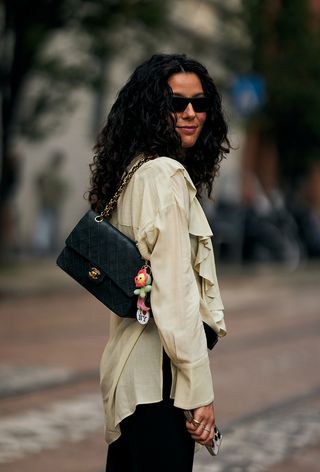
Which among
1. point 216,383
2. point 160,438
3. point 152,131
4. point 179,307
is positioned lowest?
point 160,438

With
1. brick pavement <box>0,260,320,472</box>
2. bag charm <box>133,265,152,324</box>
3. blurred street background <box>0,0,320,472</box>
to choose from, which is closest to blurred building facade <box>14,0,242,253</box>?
blurred street background <box>0,0,320,472</box>

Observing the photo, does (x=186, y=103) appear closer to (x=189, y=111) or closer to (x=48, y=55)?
(x=189, y=111)

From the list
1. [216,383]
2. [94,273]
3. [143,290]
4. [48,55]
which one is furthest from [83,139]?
[143,290]

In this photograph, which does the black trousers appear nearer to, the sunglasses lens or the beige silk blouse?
the beige silk blouse

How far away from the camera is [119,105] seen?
338 centimetres

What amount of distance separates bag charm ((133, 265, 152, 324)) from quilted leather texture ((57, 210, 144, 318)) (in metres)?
0.02

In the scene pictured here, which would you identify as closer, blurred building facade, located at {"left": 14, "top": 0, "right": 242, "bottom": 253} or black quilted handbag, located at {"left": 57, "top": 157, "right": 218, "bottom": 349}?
black quilted handbag, located at {"left": 57, "top": 157, "right": 218, "bottom": 349}

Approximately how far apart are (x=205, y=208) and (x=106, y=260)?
17924 millimetres

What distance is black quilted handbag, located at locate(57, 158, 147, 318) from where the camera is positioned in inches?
126

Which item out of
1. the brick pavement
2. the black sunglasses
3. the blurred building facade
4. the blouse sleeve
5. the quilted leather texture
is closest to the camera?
the blouse sleeve

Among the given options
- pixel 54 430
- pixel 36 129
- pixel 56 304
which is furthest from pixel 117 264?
pixel 36 129

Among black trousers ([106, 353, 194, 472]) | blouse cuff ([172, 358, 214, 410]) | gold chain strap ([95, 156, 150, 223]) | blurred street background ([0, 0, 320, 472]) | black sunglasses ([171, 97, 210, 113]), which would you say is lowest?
black trousers ([106, 353, 194, 472])

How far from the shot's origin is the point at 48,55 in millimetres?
17047

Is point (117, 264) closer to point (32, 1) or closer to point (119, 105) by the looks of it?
point (119, 105)
